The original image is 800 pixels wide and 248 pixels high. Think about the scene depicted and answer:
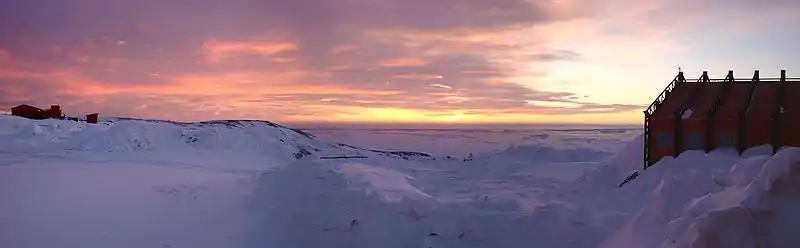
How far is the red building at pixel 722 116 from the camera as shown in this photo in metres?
21.9

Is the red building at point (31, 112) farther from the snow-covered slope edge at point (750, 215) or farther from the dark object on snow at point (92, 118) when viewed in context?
the snow-covered slope edge at point (750, 215)

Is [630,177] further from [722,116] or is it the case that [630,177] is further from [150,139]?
[150,139]

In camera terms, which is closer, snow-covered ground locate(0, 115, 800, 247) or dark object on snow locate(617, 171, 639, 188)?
snow-covered ground locate(0, 115, 800, 247)

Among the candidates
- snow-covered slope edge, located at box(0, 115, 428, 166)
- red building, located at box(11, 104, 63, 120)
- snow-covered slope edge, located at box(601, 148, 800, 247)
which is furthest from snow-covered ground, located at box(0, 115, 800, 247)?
red building, located at box(11, 104, 63, 120)

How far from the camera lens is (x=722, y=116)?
74.9 ft

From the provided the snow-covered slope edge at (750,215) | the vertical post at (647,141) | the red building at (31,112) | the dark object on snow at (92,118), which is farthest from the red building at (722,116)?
the red building at (31,112)

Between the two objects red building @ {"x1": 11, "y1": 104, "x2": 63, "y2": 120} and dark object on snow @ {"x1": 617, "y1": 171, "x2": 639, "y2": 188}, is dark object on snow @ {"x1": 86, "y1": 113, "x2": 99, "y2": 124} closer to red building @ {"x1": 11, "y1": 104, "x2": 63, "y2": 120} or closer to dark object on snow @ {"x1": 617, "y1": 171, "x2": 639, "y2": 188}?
red building @ {"x1": 11, "y1": 104, "x2": 63, "y2": 120}

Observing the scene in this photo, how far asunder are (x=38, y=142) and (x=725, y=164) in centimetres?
3455

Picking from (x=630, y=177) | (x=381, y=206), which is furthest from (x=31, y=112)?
(x=630, y=177)

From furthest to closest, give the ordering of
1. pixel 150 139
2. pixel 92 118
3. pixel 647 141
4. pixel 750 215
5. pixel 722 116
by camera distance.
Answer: pixel 92 118, pixel 150 139, pixel 647 141, pixel 722 116, pixel 750 215

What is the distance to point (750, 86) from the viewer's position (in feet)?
80.6

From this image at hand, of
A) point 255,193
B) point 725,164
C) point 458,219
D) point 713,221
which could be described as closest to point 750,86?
point 725,164

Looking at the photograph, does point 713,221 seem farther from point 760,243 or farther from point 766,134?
point 766,134

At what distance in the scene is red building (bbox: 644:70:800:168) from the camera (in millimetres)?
21891
